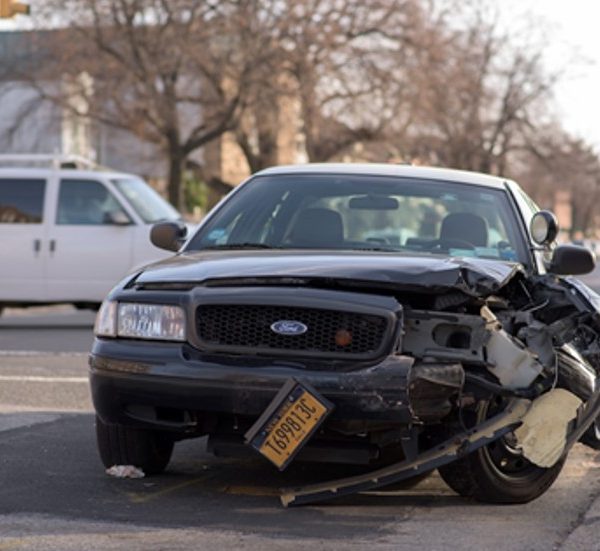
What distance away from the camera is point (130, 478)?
7.08 meters

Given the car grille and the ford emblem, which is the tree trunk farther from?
the ford emblem

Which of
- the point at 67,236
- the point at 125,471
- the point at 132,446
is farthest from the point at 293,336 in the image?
the point at 67,236

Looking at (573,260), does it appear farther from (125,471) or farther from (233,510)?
(125,471)

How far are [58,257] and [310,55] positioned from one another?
22.6m

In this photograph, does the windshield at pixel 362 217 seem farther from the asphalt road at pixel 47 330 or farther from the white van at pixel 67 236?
the white van at pixel 67 236

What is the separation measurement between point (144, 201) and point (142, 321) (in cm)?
1252

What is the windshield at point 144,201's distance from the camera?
18.6 m

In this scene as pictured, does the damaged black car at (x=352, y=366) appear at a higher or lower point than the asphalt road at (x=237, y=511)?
higher

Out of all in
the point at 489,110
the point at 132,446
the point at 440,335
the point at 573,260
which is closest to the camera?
the point at 440,335

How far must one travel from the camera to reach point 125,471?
707cm

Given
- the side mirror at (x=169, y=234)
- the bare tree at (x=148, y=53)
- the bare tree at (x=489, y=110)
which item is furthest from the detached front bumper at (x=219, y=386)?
the bare tree at (x=489, y=110)

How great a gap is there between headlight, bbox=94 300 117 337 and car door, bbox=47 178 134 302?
11609mm

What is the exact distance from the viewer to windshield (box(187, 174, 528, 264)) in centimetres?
771

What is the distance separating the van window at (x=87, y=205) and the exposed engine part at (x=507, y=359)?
1238 centimetres
